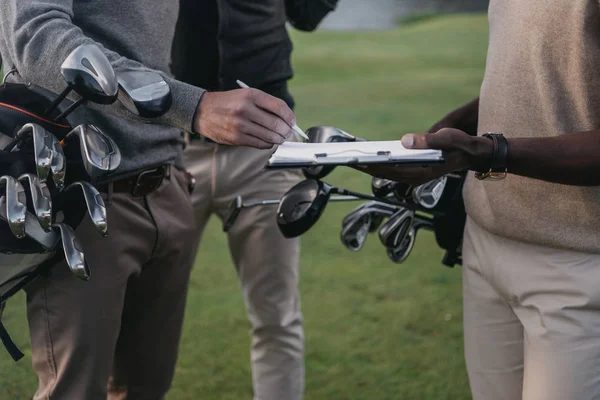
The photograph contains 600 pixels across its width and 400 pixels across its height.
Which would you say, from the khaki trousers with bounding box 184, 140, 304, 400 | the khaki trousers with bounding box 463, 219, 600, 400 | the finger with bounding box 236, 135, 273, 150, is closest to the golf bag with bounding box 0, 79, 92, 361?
the finger with bounding box 236, 135, 273, 150

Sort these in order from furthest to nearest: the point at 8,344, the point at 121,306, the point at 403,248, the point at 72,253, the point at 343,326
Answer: the point at 343,326
the point at 403,248
the point at 121,306
the point at 8,344
the point at 72,253

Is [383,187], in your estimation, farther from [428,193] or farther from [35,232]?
[35,232]

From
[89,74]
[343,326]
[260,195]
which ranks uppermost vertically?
[89,74]

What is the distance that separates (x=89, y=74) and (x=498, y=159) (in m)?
0.66

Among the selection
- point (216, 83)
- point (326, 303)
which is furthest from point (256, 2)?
point (326, 303)

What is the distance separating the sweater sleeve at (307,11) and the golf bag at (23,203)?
1277 millimetres

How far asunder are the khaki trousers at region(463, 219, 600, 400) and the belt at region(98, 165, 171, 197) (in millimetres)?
650

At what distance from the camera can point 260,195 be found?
8.46 ft

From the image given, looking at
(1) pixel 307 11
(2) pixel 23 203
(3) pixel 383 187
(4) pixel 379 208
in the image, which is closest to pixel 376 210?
(4) pixel 379 208

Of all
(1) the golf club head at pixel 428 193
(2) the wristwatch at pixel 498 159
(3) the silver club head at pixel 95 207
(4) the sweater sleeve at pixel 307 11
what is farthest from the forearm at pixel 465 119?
(4) the sweater sleeve at pixel 307 11

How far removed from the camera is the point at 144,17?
1.76 metres

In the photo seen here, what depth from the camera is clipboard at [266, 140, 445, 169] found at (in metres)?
1.36

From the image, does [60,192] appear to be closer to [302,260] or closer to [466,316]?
[466,316]

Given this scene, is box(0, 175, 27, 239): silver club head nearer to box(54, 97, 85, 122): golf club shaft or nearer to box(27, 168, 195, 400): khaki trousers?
box(54, 97, 85, 122): golf club shaft
